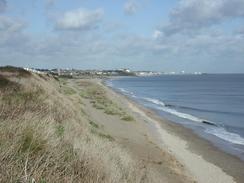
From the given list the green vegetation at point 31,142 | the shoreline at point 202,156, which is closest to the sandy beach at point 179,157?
the shoreline at point 202,156

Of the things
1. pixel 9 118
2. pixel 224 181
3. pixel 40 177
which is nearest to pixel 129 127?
pixel 224 181

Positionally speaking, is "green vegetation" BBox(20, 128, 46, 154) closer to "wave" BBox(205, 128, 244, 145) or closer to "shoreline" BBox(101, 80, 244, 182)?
"shoreline" BBox(101, 80, 244, 182)

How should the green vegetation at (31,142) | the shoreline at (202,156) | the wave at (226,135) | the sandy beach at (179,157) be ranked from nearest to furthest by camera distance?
the green vegetation at (31,142) → the sandy beach at (179,157) → the shoreline at (202,156) → the wave at (226,135)

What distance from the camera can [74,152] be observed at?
7578mm

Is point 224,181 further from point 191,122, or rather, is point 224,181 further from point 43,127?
point 191,122

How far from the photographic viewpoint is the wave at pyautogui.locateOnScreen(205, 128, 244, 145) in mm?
25317

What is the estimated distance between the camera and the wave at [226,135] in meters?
25.3

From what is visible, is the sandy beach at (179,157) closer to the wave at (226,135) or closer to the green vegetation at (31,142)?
the wave at (226,135)

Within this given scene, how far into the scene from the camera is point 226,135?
27750 mm

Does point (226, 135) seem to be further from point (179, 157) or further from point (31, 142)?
point (31, 142)

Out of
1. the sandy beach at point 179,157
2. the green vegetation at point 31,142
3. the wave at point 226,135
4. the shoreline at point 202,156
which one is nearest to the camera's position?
the green vegetation at point 31,142

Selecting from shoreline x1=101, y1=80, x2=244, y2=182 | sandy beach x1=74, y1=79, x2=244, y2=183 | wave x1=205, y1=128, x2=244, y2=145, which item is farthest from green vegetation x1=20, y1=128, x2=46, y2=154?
wave x1=205, y1=128, x2=244, y2=145

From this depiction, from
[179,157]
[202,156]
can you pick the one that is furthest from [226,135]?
[179,157]

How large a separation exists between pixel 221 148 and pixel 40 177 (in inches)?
715
